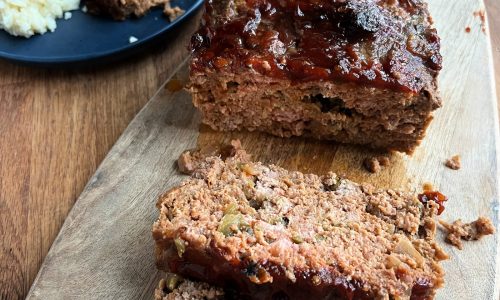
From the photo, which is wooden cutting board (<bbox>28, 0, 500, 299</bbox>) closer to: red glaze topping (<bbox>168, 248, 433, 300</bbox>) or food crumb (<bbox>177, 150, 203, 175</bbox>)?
food crumb (<bbox>177, 150, 203, 175</bbox>)

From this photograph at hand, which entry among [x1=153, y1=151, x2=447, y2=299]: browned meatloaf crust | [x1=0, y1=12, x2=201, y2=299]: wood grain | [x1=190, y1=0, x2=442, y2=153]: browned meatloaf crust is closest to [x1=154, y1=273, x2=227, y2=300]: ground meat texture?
[x1=153, y1=151, x2=447, y2=299]: browned meatloaf crust

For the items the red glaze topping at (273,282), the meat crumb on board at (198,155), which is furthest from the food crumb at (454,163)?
the meat crumb on board at (198,155)

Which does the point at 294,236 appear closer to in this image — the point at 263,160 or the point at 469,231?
the point at 263,160

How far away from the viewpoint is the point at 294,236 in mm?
3801

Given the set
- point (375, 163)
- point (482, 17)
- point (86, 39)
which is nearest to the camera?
point (375, 163)

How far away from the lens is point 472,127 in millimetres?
5020

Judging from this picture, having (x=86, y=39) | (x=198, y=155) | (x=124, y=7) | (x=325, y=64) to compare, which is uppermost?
(x=325, y=64)

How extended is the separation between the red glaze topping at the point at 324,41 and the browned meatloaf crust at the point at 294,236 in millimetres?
797

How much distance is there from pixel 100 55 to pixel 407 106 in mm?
2791

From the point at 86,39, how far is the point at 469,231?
3808mm

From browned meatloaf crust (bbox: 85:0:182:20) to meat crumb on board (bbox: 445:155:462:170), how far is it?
9.51 ft

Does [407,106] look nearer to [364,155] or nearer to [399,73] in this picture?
[399,73]

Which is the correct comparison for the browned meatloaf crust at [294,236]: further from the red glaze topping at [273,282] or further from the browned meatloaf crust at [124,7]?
the browned meatloaf crust at [124,7]

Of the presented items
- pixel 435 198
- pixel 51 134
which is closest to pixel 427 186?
pixel 435 198
